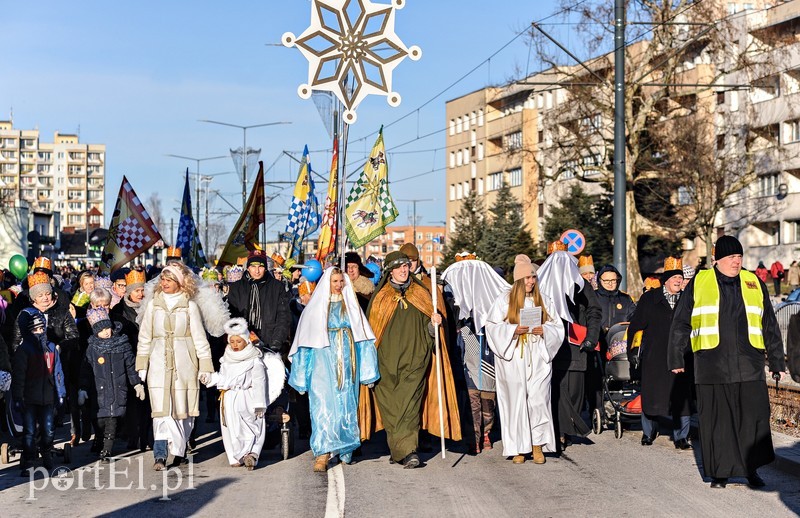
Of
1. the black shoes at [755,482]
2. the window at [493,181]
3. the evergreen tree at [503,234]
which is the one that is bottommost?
the black shoes at [755,482]

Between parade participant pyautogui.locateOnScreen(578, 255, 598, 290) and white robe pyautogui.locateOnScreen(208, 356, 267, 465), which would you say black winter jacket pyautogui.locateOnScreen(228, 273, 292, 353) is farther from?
parade participant pyautogui.locateOnScreen(578, 255, 598, 290)

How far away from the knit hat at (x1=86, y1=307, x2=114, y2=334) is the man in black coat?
145 centimetres

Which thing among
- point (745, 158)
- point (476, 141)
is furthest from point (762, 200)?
point (476, 141)

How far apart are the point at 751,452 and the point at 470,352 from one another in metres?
3.60

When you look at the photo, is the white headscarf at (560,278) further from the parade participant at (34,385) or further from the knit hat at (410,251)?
the parade participant at (34,385)

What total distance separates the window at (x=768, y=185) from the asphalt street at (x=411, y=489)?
47995mm

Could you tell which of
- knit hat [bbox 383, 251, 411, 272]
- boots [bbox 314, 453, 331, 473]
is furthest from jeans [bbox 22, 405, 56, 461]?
knit hat [bbox 383, 251, 411, 272]

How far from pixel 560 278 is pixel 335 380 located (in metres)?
2.75

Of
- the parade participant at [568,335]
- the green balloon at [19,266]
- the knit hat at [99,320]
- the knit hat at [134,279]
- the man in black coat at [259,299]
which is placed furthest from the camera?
the green balloon at [19,266]

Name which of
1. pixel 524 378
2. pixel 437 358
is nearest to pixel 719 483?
pixel 524 378

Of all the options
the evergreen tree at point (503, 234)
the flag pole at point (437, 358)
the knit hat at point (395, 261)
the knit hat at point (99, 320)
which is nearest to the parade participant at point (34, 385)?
the knit hat at point (99, 320)

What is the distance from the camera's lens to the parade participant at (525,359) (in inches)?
448

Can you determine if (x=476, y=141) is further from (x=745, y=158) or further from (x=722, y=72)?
(x=722, y=72)

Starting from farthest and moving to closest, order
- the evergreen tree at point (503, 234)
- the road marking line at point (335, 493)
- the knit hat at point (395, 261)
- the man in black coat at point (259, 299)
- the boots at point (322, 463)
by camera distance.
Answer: the evergreen tree at point (503, 234), the man in black coat at point (259, 299), the knit hat at point (395, 261), the boots at point (322, 463), the road marking line at point (335, 493)
